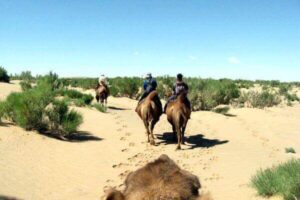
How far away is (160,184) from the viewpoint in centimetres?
229

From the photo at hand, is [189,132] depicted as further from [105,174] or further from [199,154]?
[105,174]

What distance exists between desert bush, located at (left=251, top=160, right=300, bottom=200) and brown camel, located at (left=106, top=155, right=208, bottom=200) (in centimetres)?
569

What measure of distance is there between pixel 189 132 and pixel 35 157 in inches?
326

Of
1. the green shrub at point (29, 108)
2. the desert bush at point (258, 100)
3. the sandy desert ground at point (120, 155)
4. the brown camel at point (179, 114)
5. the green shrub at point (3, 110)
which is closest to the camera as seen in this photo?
the sandy desert ground at point (120, 155)

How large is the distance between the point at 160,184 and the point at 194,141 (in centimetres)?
1449

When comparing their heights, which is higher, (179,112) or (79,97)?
(179,112)

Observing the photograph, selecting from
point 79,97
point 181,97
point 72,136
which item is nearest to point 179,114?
point 181,97

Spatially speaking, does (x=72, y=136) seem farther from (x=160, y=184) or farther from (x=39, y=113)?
(x=160, y=184)

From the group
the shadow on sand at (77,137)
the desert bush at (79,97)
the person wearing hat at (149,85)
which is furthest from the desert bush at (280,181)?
the desert bush at (79,97)

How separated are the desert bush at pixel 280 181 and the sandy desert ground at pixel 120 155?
0.34m

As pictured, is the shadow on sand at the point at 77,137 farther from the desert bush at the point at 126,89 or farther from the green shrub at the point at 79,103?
the desert bush at the point at 126,89

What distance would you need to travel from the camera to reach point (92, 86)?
50906 mm

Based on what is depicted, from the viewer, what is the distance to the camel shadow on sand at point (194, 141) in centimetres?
1579

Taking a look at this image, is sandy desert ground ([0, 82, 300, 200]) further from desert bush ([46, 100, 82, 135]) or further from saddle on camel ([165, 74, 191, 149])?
saddle on camel ([165, 74, 191, 149])
